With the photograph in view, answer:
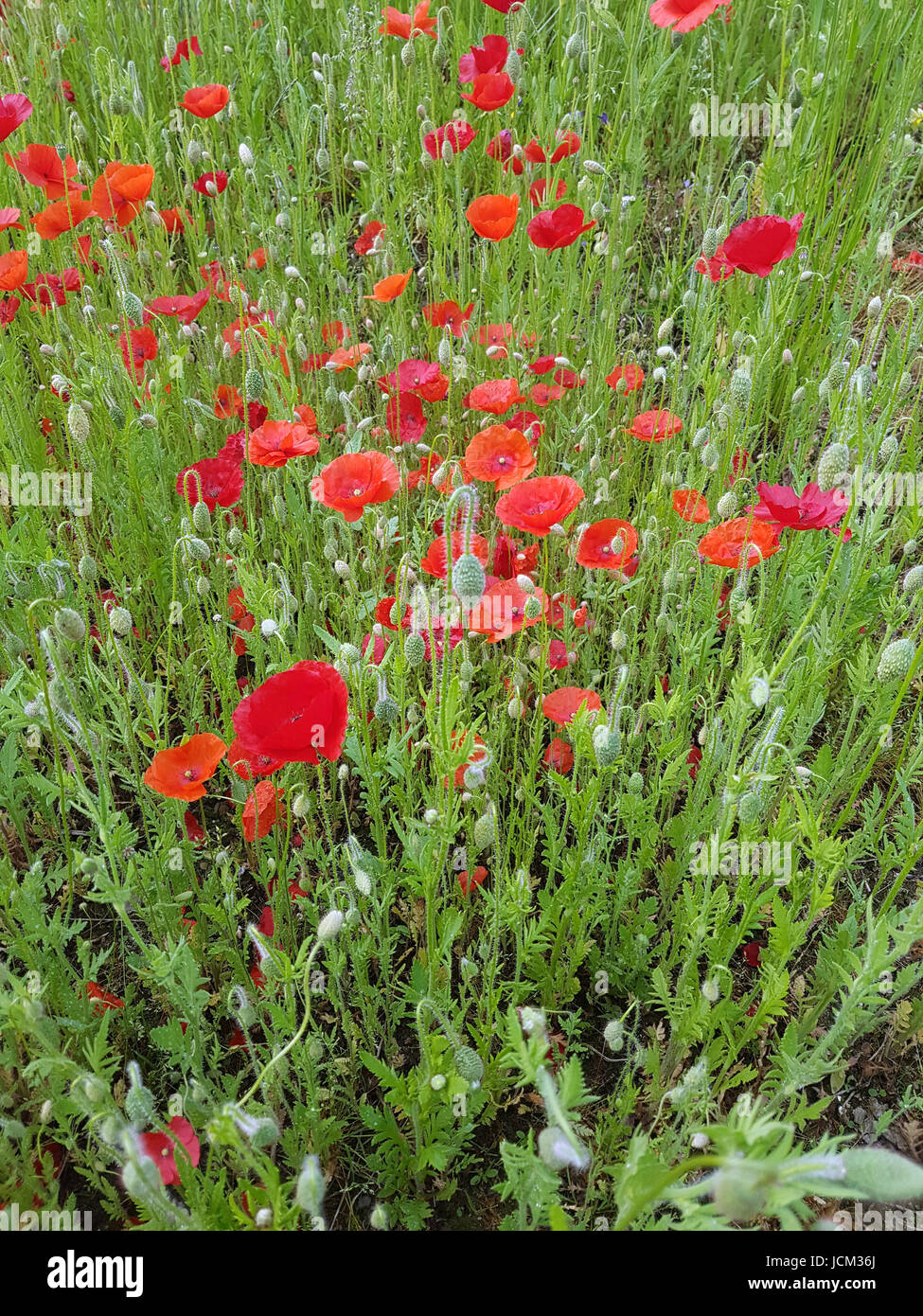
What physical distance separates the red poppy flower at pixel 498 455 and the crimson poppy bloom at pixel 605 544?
0.19 m

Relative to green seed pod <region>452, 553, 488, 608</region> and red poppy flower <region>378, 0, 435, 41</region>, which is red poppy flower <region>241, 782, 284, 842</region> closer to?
green seed pod <region>452, 553, 488, 608</region>

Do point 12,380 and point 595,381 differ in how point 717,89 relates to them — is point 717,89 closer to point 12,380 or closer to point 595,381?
point 595,381

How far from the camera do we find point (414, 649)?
1.71m

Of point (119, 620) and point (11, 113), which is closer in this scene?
point (119, 620)

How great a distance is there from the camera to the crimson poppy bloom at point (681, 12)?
→ 96.0 inches

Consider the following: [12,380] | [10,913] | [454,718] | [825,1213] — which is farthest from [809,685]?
[12,380]

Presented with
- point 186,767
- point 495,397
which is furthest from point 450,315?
point 186,767

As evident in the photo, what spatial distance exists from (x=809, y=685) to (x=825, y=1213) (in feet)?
3.14

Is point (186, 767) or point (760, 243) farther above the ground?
point (760, 243)

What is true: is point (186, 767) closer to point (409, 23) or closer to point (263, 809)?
point (263, 809)

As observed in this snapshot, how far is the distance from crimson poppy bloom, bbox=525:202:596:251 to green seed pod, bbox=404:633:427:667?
128 cm

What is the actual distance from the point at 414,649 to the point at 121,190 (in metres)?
1.61
